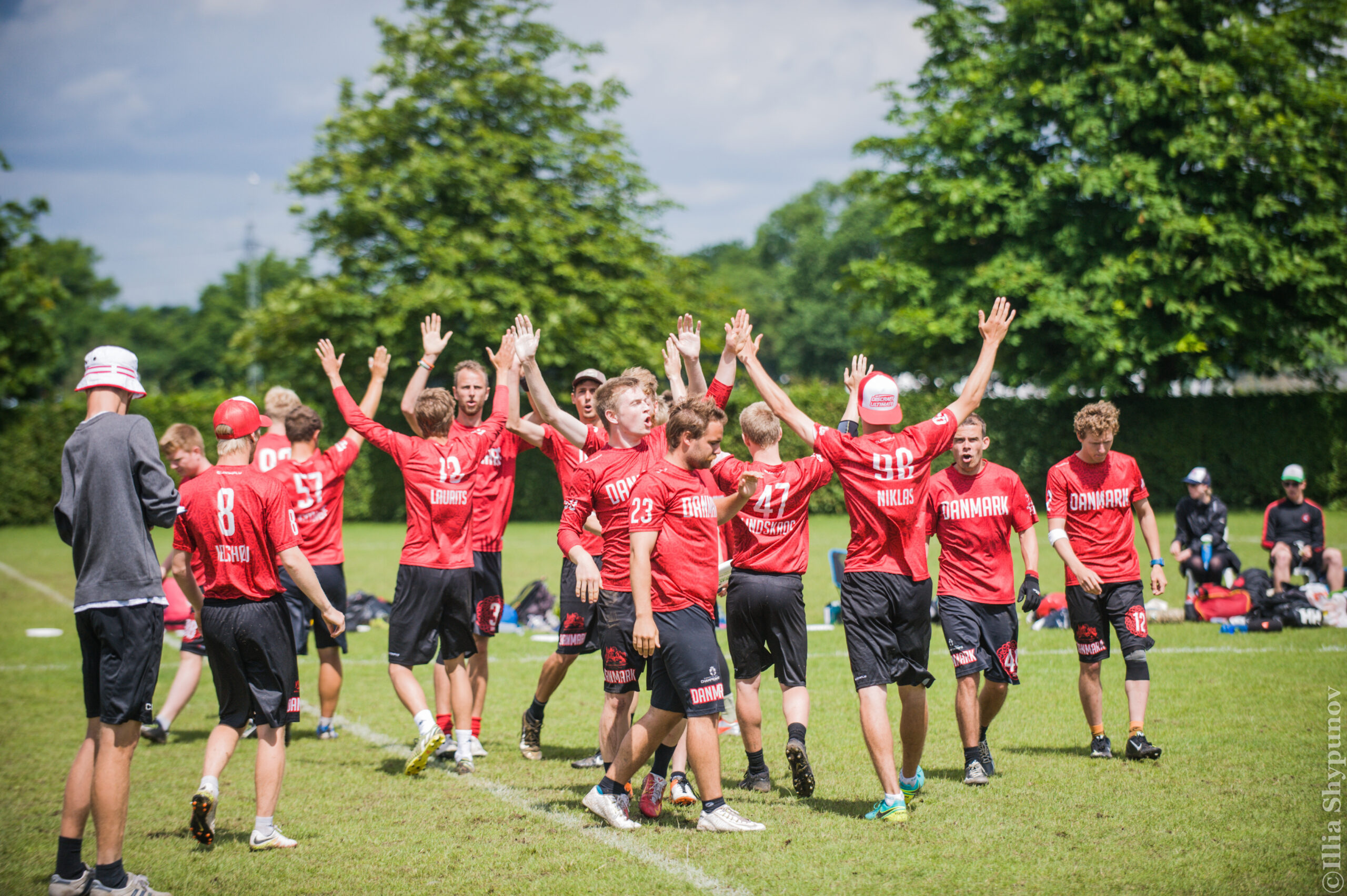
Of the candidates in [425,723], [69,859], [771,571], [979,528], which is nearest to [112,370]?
[69,859]

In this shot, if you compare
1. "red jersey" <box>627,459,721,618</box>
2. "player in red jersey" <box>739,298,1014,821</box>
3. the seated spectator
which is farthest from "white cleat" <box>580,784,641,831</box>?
the seated spectator

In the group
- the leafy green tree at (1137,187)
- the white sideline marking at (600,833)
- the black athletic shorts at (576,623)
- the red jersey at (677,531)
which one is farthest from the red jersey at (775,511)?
the leafy green tree at (1137,187)

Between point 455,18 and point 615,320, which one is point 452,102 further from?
point 615,320

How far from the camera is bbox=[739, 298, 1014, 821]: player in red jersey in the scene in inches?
229

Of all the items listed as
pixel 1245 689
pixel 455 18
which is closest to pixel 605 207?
pixel 455 18

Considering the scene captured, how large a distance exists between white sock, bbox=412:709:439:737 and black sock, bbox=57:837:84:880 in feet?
7.17

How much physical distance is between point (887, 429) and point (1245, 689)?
16.4 feet

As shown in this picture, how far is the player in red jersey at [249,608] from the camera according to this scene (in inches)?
217

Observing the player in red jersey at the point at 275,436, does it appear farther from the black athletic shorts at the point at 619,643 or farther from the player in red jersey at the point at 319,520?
the black athletic shorts at the point at 619,643

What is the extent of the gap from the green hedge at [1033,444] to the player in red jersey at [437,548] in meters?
19.0

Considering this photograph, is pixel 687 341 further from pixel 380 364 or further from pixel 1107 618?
pixel 1107 618

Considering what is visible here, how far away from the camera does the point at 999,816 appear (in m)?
5.68

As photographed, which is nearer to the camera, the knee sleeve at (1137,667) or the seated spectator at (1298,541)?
the knee sleeve at (1137,667)

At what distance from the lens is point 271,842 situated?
17.7ft
